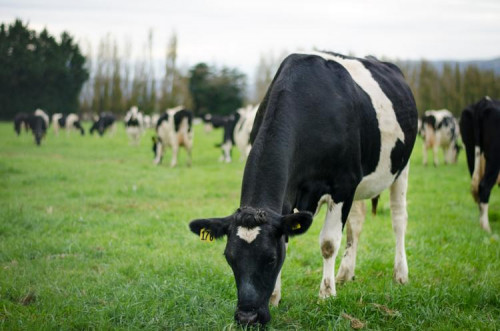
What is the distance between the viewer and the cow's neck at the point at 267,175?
3.94 metres

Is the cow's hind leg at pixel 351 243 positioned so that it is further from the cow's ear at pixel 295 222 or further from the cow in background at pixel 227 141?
the cow in background at pixel 227 141

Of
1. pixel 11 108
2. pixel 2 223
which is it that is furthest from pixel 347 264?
pixel 11 108

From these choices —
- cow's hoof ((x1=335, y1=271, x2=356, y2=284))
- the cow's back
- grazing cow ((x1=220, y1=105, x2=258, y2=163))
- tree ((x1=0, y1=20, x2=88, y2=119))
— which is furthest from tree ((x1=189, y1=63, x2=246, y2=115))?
the cow's back

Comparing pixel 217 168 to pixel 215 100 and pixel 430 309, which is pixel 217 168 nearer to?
pixel 430 309

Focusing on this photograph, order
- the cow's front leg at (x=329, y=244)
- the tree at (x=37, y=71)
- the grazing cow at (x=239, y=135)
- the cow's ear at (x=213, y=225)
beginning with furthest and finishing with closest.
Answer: the tree at (x=37, y=71) < the grazing cow at (x=239, y=135) < the cow's front leg at (x=329, y=244) < the cow's ear at (x=213, y=225)

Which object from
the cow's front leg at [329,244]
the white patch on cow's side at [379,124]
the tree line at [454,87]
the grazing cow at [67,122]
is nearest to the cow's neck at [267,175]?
the cow's front leg at [329,244]

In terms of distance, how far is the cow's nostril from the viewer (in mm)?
3503

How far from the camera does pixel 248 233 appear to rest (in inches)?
143

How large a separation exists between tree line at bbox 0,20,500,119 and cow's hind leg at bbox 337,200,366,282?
4321 cm

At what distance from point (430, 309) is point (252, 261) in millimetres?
1940

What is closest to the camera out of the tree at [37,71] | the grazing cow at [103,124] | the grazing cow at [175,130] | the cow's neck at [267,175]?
the cow's neck at [267,175]

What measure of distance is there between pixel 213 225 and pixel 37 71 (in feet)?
184

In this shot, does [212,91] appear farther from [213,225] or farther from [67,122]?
[213,225]

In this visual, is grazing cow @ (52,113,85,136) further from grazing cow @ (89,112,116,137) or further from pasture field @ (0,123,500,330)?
pasture field @ (0,123,500,330)
